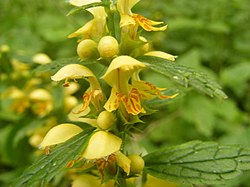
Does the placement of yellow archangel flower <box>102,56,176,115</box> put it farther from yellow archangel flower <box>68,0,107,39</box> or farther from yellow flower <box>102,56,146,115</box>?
yellow archangel flower <box>68,0,107,39</box>

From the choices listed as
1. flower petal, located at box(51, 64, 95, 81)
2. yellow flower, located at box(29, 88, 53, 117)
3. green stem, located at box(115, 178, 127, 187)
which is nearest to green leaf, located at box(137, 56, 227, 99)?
flower petal, located at box(51, 64, 95, 81)

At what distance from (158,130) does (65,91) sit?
77 cm

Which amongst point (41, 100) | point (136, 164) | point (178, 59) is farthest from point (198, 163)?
point (178, 59)

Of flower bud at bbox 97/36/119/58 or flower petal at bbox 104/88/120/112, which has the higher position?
flower bud at bbox 97/36/119/58

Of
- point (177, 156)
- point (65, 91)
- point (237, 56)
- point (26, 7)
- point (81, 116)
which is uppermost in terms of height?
point (81, 116)

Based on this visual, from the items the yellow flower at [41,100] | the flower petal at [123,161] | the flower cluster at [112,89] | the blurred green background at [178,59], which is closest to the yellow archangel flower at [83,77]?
the flower cluster at [112,89]

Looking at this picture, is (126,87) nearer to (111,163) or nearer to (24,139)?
(111,163)

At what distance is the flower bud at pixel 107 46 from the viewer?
2.81 ft

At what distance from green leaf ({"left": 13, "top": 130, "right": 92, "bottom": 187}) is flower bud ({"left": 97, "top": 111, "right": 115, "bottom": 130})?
0.14 feet

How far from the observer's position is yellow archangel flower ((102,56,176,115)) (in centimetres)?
85

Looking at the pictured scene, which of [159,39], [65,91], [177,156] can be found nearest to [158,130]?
[65,91]

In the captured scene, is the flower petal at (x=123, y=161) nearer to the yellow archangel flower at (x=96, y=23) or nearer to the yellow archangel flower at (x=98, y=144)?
the yellow archangel flower at (x=98, y=144)

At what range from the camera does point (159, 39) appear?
3.35 meters

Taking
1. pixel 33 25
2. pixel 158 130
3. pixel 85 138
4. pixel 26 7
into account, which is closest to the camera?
pixel 85 138
